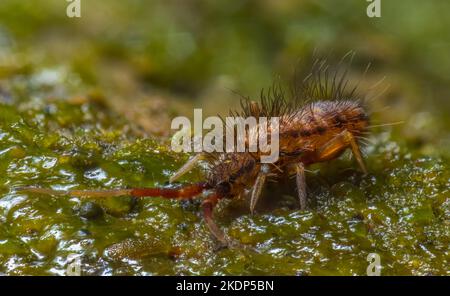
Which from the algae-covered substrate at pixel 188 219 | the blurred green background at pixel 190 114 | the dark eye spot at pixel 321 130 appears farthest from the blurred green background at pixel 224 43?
the dark eye spot at pixel 321 130

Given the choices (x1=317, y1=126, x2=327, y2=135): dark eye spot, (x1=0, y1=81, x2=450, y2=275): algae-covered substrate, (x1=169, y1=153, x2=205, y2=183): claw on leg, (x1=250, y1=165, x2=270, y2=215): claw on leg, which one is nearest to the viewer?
(x1=0, y1=81, x2=450, y2=275): algae-covered substrate

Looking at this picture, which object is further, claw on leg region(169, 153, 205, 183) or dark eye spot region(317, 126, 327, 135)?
dark eye spot region(317, 126, 327, 135)

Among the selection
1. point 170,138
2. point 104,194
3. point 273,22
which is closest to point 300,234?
point 104,194

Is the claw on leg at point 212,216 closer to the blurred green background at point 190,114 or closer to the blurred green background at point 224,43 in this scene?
the blurred green background at point 190,114

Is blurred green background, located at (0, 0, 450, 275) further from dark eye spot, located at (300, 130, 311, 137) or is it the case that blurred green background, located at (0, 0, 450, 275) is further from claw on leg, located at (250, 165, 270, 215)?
dark eye spot, located at (300, 130, 311, 137)

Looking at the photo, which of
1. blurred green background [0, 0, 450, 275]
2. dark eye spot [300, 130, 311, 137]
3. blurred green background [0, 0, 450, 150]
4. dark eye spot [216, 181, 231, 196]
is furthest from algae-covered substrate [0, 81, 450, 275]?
blurred green background [0, 0, 450, 150]

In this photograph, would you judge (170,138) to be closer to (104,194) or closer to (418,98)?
(104,194)

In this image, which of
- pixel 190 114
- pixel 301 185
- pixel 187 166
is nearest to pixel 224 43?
pixel 190 114

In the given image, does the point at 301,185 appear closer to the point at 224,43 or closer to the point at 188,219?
the point at 188,219
